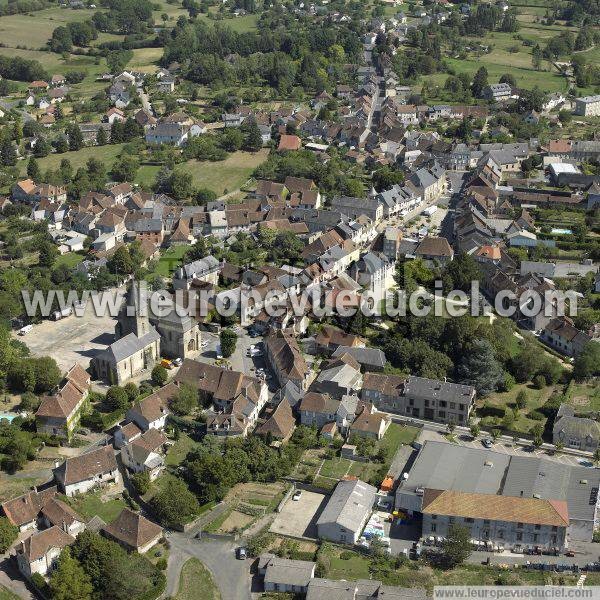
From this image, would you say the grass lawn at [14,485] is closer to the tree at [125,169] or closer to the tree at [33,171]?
the tree at [125,169]

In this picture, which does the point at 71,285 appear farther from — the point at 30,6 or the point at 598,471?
the point at 30,6

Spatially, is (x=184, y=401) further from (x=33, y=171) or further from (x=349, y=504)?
(x=33, y=171)

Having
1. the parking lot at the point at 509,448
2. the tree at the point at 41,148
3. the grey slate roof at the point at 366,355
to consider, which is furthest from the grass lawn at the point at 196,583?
the tree at the point at 41,148

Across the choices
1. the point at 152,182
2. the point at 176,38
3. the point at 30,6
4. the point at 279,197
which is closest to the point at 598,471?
the point at 279,197

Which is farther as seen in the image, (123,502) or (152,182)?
(152,182)

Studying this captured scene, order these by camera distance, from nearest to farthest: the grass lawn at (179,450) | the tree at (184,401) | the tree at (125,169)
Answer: the grass lawn at (179,450), the tree at (184,401), the tree at (125,169)

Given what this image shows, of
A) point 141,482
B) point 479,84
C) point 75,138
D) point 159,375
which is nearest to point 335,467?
point 141,482

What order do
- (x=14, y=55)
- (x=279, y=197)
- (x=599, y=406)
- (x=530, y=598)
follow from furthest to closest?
1. (x=14, y=55)
2. (x=279, y=197)
3. (x=599, y=406)
4. (x=530, y=598)
